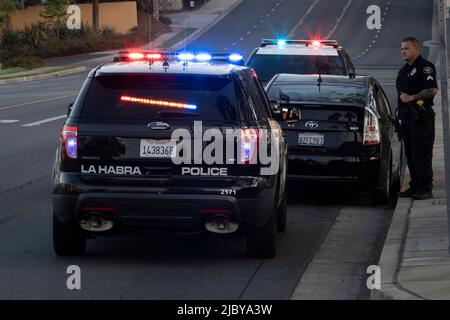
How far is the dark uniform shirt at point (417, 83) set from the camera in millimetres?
13070

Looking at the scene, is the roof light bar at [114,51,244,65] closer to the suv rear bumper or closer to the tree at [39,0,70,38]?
the suv rear bumper

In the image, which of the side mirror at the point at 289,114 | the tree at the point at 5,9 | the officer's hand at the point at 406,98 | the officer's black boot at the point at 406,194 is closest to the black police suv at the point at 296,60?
the officer's black boot at the point at 406,194

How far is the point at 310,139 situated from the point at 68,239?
4.26 m

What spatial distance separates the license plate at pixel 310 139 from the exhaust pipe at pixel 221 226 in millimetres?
3839

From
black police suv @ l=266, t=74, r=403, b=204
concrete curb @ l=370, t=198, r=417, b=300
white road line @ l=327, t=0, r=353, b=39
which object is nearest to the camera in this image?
concrete curb @ l=370, t=198, r=417, b=300

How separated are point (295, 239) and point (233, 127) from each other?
221 cm

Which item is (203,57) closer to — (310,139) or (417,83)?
(310,139)

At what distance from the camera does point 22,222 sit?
12125mm

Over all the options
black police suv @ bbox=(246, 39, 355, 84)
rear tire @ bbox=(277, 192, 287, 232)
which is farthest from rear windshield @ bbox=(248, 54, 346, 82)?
rear tire @ bbox=(277, 192, 287, 232)

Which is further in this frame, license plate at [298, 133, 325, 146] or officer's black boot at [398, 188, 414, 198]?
officer's black boot at [398, 188, 414, 198]

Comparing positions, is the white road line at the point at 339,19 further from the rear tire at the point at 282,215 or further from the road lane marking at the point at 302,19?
the rear tire at the point at 282,215

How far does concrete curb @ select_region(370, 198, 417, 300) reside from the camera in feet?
27.2

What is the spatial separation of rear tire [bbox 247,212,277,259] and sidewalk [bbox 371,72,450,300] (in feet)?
3.16

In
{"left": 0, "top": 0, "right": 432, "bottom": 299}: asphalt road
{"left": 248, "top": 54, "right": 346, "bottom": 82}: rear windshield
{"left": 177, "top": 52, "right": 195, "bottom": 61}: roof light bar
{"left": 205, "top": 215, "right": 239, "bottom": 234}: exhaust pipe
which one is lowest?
{"left": 0, "top": 0, "right": 432, "bottom": 299}: asphalt road
